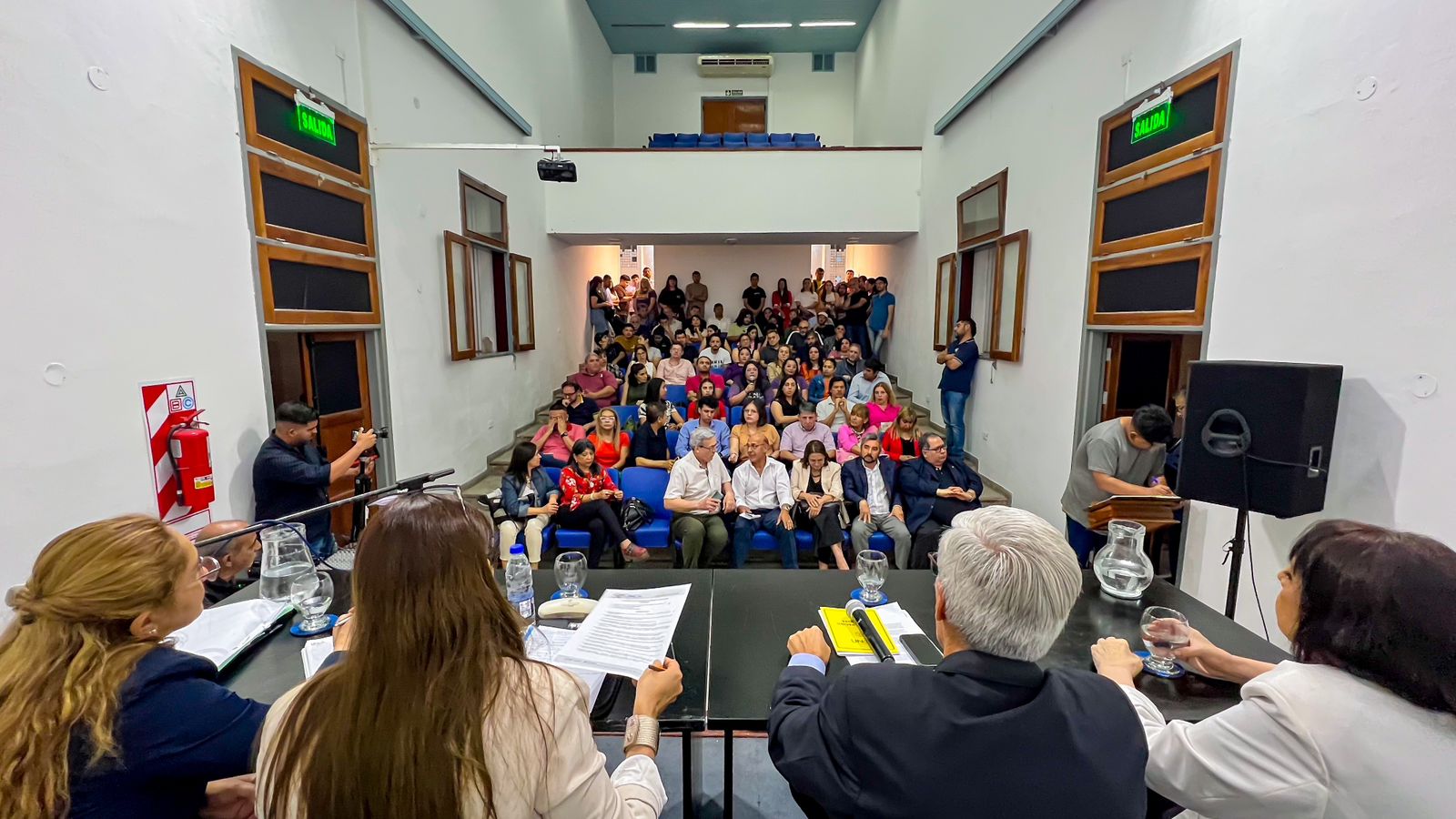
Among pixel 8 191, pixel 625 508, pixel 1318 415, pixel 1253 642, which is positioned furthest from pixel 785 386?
pixel 8 191

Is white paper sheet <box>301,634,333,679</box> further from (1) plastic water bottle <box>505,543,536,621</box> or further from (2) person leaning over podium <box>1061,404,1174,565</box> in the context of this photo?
(2) person leaning over podium <box>1061,404,1174,565</box>

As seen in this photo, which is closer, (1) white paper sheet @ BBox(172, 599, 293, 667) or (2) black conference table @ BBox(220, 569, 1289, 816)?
(2) black conference table @ BBox(220, 569, 1289, 816)

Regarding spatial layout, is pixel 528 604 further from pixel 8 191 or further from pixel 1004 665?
pixel 8 191

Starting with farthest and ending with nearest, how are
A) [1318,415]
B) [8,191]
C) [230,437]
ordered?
[230,437] < [1318,415] < [8,191]

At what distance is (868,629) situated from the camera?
5.49 ft

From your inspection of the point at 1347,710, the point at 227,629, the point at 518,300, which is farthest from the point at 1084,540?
the point at 518,300

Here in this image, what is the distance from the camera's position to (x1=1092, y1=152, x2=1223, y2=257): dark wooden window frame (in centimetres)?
297

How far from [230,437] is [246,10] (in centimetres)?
A: 205

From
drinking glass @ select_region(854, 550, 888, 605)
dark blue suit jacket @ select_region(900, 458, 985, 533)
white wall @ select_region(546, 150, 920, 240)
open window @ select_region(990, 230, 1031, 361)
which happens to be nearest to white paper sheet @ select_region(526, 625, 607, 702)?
drinking glass @ select_region(854, 550, 888, 605)

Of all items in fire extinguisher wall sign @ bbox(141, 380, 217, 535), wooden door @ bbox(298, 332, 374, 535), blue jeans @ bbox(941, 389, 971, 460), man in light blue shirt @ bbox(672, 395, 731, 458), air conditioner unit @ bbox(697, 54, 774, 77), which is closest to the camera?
fire extinguisher wall sign @ bbox(141, 380, 217, 535)

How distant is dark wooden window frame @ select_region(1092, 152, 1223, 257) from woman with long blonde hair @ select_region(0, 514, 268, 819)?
13.1 feet

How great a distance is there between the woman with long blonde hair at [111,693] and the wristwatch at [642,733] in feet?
2.20

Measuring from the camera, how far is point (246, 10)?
2982mm

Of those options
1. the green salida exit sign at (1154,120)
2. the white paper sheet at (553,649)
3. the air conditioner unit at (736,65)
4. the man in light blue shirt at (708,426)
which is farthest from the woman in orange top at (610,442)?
the air conditioner unit at (736,65)
